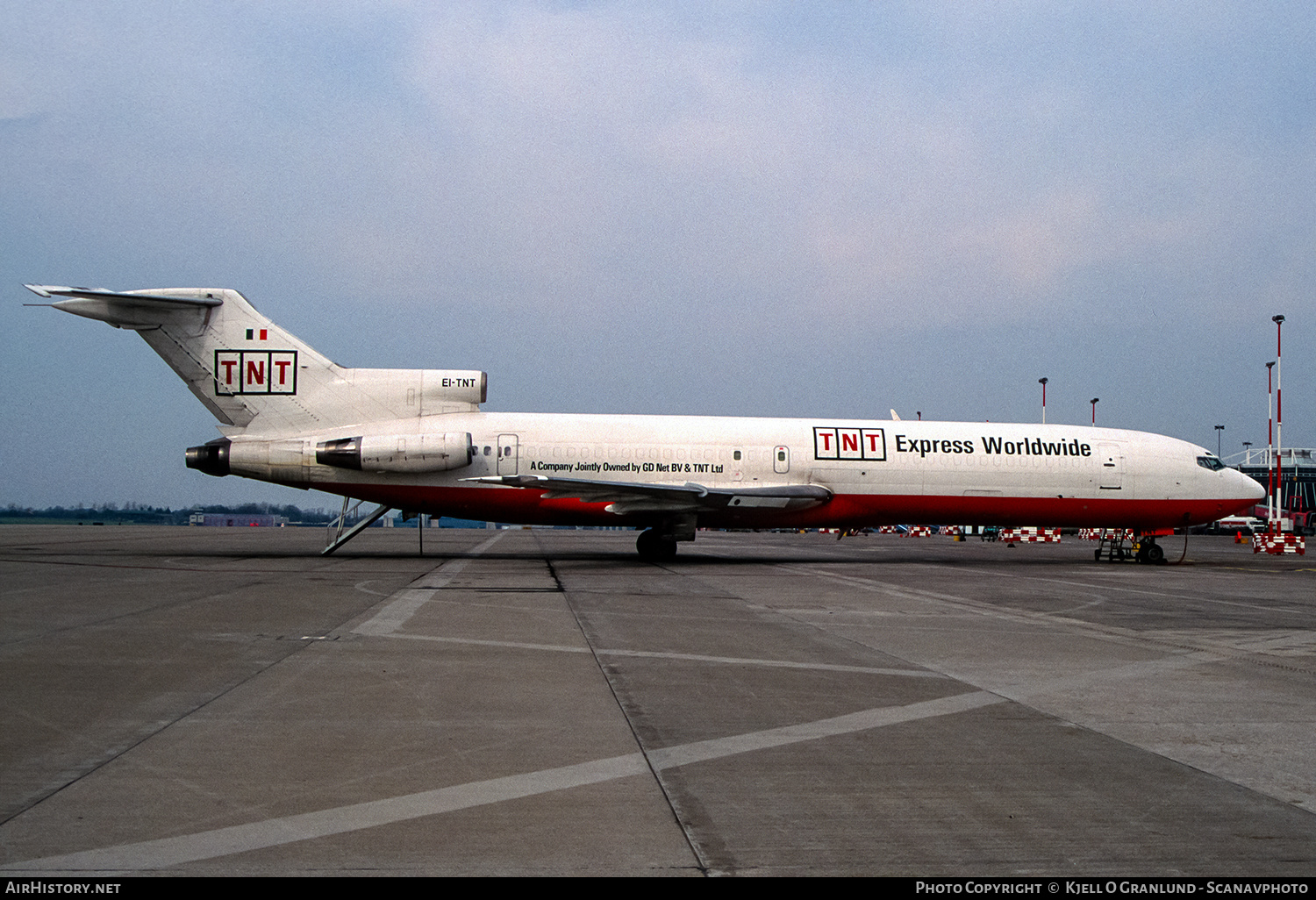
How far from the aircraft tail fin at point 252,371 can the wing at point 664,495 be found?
11.1ft

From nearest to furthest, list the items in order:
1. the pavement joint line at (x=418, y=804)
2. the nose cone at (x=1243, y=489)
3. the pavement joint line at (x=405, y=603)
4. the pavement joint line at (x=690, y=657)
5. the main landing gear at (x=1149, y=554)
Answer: the pavement joint line at (x=418, y=804), the pavement joint line at (x=690, y=657), the pavement joint line at (x=405, y=603), the nose cone at (x=1243, y=489), the main landing gear at (x=1149, y=554)

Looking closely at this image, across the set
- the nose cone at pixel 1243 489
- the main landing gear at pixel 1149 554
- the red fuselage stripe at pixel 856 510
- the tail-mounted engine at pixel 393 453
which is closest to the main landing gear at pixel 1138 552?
the main landing gear at pixel 1149 554

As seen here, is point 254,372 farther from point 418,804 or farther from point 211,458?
point 418,804

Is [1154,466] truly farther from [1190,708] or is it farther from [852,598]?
[1190,708]

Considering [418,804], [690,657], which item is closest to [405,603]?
[690,657]

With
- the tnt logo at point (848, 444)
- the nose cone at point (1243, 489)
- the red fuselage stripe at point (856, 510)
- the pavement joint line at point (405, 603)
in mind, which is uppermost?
the tnt logo at point (848, 444)

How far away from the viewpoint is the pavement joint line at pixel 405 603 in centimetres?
1099

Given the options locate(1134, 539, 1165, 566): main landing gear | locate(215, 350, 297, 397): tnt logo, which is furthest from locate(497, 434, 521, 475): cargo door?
locate(1134, 539, 1165, 566): main landing gear

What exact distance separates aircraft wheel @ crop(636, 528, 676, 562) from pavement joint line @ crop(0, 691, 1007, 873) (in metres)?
18.6

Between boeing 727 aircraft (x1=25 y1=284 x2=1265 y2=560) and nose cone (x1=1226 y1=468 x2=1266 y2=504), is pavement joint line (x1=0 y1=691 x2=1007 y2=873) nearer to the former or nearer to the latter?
boeing 727 aircraft (x1=25 y1=284 x2=1265 y2=560)

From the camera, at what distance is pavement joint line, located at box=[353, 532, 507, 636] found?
36.1 feet

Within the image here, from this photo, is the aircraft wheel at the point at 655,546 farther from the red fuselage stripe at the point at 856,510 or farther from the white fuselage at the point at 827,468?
the white fuselage at the point at 827,468

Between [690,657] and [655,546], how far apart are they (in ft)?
52.8
